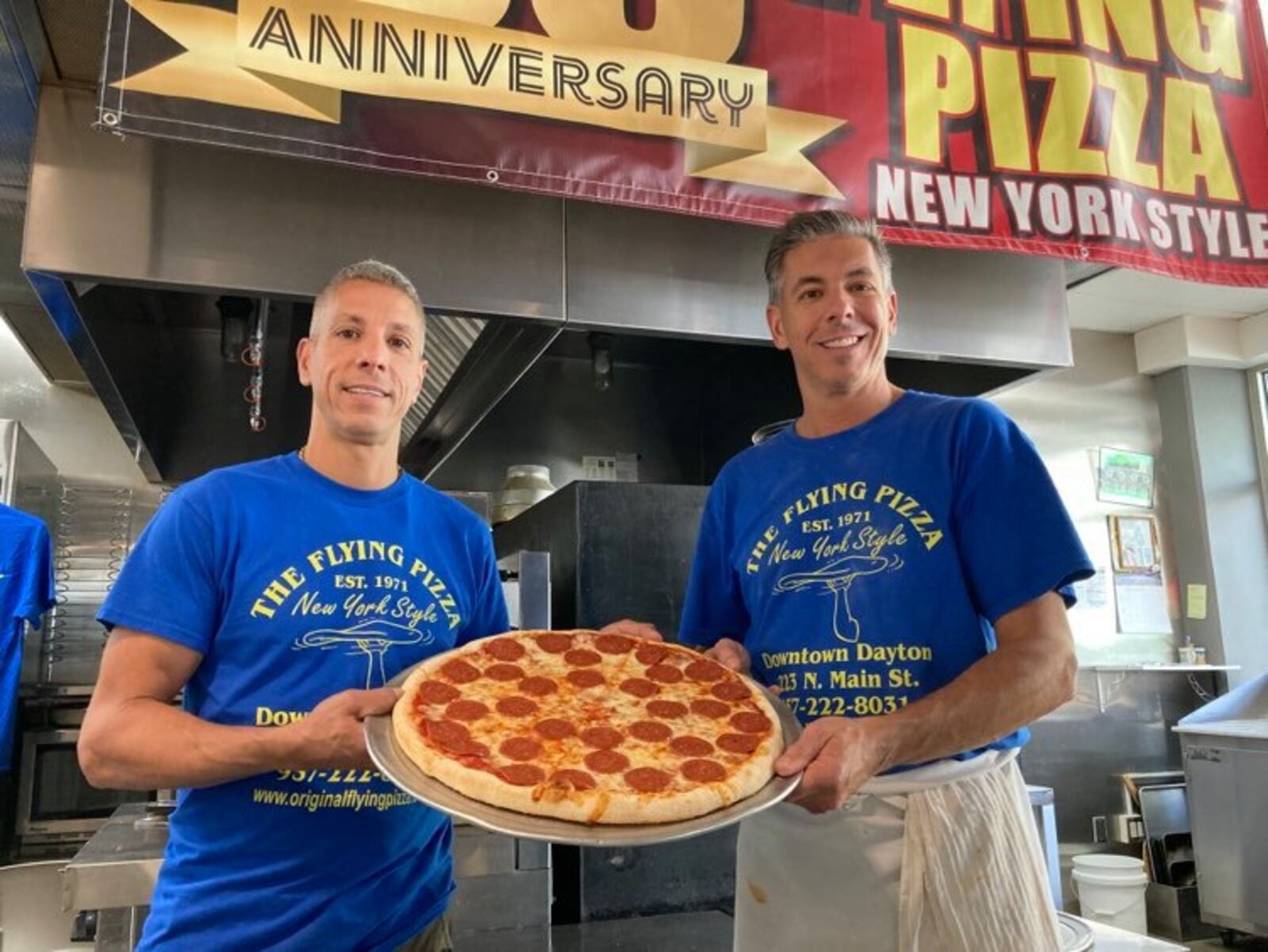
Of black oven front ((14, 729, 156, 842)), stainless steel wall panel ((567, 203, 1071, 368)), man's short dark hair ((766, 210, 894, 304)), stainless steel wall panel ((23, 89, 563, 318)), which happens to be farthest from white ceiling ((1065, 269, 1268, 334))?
black oven front ((14, 729, 156, 842))

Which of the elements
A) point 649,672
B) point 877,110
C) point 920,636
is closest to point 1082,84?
point 877,110

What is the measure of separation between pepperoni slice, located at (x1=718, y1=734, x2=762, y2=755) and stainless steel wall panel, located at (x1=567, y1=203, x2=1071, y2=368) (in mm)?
1429

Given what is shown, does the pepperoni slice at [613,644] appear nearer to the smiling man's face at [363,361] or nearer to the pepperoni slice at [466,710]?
the pepperoni slice at [466,710]

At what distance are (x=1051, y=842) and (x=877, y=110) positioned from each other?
2.50m

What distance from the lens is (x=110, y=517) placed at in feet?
14.3

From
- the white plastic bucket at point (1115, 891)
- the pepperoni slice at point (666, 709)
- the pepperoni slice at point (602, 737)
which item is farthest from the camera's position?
the white plastic bucket at point (1115, 891)

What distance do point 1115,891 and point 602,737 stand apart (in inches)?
196

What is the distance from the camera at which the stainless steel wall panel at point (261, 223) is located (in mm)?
2084

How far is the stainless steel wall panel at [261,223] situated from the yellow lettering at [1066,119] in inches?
53.6

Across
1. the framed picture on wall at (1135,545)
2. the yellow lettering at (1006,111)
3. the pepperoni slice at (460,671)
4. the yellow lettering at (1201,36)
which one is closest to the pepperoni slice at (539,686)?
the pepperoni slice at (460,671)

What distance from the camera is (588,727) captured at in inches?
56.9

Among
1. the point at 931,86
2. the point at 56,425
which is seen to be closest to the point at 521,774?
the point at 931,86

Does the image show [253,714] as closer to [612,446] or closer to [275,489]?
[275,489]

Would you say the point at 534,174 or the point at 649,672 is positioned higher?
the point at 534,174
